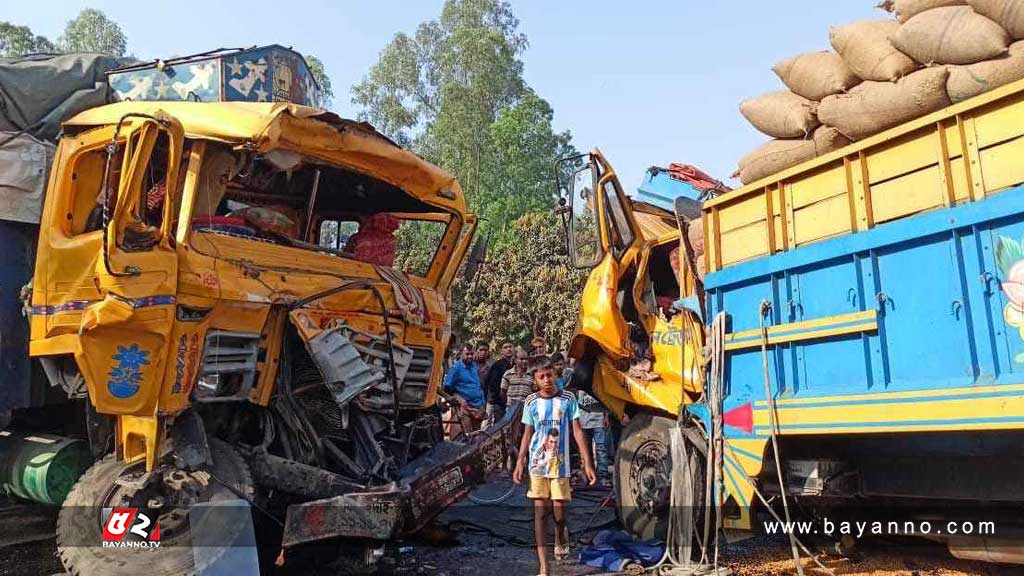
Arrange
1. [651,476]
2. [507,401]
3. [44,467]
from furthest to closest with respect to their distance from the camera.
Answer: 1. [507,401]
2. [651,476]
3. [44,467]

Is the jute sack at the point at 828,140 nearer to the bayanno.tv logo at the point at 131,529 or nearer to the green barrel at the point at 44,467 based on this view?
the bayanno.tv logo at the point at 131,529

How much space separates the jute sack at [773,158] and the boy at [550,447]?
1.86 m

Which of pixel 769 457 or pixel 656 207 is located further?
pixel 656 207

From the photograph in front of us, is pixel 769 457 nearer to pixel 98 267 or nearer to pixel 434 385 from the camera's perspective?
pixel 434 385

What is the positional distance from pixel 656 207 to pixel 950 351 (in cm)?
354

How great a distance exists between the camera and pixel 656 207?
6602 mm

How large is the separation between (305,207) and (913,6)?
423cm

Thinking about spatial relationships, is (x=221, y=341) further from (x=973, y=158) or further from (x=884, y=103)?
(x=973, y=158)

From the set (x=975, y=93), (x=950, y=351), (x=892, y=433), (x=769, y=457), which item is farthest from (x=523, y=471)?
(x=975, y=93)

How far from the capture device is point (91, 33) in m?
27.7

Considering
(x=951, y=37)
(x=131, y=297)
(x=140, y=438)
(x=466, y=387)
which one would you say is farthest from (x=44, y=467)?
(x=951, y=37)

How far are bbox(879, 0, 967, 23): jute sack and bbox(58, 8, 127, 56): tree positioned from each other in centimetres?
3021

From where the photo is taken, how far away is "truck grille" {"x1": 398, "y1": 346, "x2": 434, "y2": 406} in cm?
510

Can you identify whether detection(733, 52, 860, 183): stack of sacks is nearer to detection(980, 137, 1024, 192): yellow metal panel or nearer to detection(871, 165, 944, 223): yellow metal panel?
detection(871, 165, 944, 223): yellow metal panel
